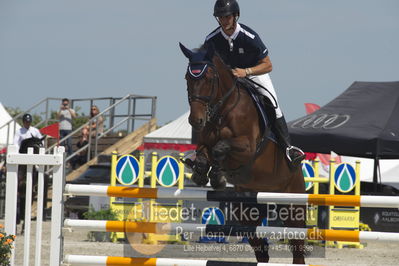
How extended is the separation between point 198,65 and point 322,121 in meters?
8.27

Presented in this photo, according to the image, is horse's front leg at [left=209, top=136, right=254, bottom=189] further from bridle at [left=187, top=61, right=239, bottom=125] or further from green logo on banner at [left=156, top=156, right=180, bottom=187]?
green logo on banner at [left=156, top=156, right=180, bottom=187]

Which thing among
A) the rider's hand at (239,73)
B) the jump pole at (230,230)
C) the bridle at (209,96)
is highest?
the rider's hand at (239,73)

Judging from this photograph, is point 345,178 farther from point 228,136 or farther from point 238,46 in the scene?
point 228,136

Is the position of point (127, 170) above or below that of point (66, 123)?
below

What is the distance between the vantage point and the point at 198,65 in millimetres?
5328

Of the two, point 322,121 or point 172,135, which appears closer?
point 322,121

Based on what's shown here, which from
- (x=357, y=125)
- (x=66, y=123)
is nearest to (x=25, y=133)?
(x=357, y=125)

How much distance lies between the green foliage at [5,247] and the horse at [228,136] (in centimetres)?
143

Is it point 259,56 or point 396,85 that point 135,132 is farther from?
point 259,56

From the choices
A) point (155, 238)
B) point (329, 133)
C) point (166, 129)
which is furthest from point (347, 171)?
point (166, 129)

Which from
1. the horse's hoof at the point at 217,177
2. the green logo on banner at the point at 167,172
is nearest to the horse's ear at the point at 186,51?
the horse's hoof at the point at 217,177

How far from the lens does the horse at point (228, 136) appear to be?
530 cm

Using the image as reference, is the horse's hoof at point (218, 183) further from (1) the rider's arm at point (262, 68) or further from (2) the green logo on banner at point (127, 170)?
(2) the green logo on banner at point (127, 170)

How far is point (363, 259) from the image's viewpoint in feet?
31.6
